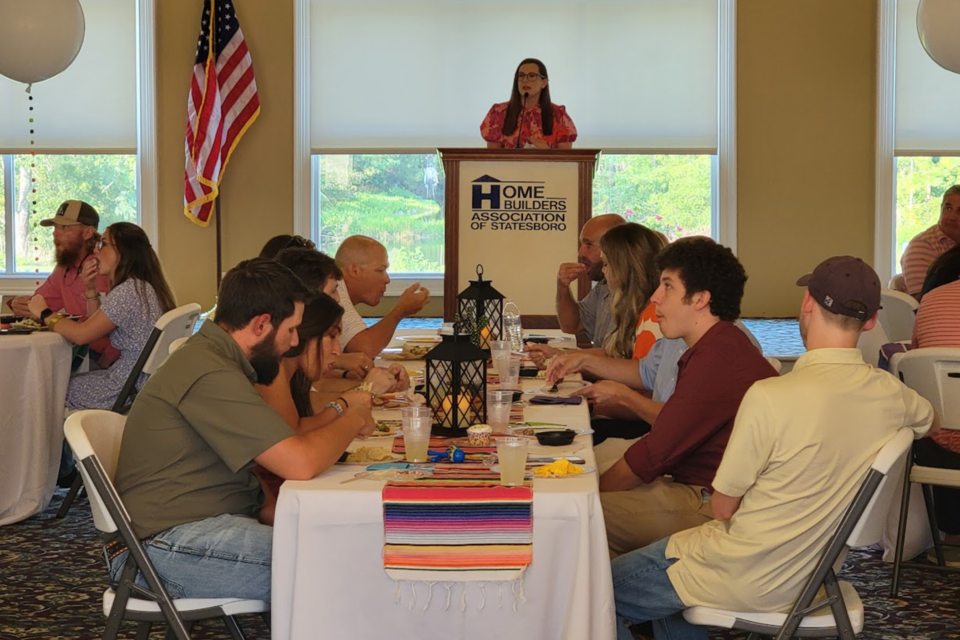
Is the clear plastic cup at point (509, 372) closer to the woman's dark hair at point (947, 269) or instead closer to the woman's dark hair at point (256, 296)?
the woman's dark hair at point (256, 296)

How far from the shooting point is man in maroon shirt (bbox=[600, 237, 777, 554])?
271 cm

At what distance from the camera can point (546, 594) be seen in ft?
7.22

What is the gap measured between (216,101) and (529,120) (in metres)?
4.13

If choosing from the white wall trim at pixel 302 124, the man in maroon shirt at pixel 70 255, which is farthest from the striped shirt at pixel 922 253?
the white wall trim at pixel 302 124

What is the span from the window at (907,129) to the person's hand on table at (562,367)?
7536 millimetres

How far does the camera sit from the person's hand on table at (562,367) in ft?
11.7

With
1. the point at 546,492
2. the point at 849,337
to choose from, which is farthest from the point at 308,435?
the point at 849,337

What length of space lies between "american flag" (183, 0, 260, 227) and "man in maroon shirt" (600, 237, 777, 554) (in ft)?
25.6

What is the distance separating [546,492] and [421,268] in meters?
8.74

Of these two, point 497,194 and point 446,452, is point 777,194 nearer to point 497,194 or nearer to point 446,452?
point 497,194

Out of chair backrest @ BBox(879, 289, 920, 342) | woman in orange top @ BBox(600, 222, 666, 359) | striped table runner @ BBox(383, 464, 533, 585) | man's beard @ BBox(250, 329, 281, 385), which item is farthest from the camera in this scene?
chair backrest @ BBox(879, 289, 920, 342)

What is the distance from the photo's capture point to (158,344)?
460 cm

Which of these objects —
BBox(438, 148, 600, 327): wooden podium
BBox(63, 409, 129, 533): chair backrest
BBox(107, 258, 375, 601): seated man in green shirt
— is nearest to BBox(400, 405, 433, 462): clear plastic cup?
BBox(107, 258, 375, 601): seated man in green shirt

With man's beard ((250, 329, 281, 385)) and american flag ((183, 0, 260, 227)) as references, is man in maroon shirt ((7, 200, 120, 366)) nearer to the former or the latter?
man's beard ((250, 329, 281, 385))
